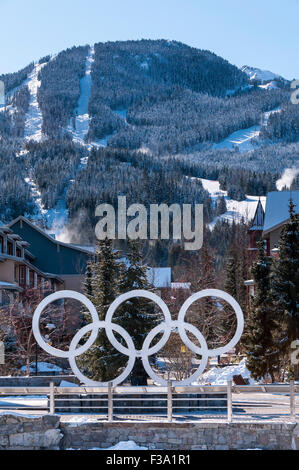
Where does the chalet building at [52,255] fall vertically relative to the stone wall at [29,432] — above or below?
above

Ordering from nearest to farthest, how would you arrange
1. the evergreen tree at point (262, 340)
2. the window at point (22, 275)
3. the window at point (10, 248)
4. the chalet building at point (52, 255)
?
1. the evergreen tree at point (262, 340)
2. the window at point (10, 248)
3. the window at point (22, 275)
4. the chalet building at point (52, 255)

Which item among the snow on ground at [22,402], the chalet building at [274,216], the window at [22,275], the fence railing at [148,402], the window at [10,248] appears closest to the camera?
the fence railing at [148,402]

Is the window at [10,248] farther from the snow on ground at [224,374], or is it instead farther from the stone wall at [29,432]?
the stone wall at [29,432]

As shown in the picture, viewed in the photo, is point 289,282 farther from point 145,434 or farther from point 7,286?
point 7,286

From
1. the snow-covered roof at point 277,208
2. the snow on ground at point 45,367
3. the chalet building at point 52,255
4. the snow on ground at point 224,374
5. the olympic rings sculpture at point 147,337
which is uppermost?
the snow-covered roof at point 277,208

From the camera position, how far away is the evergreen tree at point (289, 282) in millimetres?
34344

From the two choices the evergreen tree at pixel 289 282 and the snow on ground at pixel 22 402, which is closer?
the snow on ground at pixel 22 402

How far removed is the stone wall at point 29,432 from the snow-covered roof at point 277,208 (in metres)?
32.8

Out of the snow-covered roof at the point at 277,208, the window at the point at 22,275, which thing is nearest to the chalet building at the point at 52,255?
the window at the point at 22,275

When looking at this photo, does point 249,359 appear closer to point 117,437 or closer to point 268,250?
point 117,437

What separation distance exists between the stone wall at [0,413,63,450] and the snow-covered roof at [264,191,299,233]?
3283 cm

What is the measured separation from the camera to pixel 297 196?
5378cm

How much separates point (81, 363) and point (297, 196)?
24.5 m

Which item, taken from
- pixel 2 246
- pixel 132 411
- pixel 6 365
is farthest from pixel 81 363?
pixel 2 246
